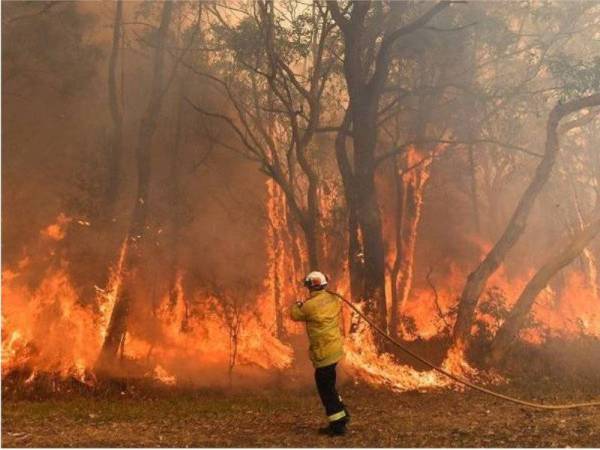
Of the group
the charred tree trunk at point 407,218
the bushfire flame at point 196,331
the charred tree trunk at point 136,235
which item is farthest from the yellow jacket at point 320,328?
the charred tree trunk at point 407,218

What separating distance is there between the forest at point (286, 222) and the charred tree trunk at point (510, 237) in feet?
0.15

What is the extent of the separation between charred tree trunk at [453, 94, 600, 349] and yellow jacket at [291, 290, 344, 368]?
5.49 metres

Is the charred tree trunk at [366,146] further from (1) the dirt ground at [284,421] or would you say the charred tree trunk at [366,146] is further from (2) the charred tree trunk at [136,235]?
(2) the charred tree trunk at [136,235]

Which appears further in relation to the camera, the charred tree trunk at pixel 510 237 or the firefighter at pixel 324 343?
the charred tree trunk at pixel 510 237

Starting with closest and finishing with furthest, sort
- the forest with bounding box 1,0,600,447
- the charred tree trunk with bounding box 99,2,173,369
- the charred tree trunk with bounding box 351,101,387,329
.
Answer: the forest with bounding box 1,0,600,447
the charred tree trunk with bounding box 351,101,387,329
the charred tree trunk with bounding box 99,2,173,369

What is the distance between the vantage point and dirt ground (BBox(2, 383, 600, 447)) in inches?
285

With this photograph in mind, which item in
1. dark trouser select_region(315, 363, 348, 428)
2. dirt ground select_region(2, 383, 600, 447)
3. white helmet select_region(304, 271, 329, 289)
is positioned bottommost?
dirt ground select_region(2, 383, 600, 447)

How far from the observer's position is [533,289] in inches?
463

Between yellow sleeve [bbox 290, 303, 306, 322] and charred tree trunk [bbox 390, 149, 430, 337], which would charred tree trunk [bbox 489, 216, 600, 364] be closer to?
charred tree trunk [bbox 390, 149, 430, 337]

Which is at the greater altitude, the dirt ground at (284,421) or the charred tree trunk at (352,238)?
the charred tree trunk at (352,238)

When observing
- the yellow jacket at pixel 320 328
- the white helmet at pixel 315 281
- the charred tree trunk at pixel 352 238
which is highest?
the charred tree trunk at pixel 352 238

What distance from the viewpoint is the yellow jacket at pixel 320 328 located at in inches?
283

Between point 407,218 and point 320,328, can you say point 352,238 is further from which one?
point 320,328

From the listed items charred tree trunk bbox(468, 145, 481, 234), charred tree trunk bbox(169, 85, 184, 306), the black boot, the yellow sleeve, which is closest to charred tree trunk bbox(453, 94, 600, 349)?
the black boot
